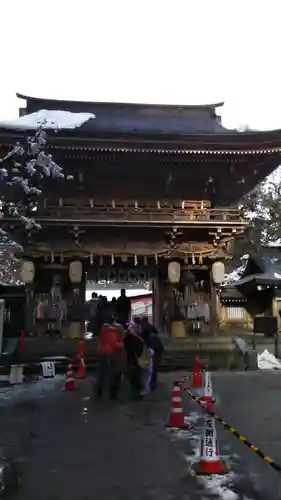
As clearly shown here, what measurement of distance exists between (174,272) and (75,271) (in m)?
4.27

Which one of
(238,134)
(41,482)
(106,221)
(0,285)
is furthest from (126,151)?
(41,482)

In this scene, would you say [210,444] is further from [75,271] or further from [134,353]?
[75,271]

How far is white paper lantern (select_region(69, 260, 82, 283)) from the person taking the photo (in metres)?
21.0

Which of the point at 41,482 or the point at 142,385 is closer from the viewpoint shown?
the point at 41,482

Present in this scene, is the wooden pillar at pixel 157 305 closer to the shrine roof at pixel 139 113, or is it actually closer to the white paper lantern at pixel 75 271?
the white paper lantern at pixel 75 271

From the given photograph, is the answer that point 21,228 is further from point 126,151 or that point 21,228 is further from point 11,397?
point 11,397

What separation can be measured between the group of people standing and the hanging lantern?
8936 mm

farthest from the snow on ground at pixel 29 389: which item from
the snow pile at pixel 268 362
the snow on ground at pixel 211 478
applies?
the snow pile at pixel 268 362

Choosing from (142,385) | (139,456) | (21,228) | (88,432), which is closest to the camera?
(139,456)

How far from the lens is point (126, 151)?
20.1m

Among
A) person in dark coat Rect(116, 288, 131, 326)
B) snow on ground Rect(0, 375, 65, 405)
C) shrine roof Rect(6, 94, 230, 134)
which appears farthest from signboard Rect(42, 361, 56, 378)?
shrine roof Rect(6, 94, 230, 134)

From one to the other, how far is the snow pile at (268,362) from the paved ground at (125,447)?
17.9 ft

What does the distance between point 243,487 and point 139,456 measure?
1.75 metres

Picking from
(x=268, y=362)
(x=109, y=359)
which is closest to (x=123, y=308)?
(x=268, y=362)
